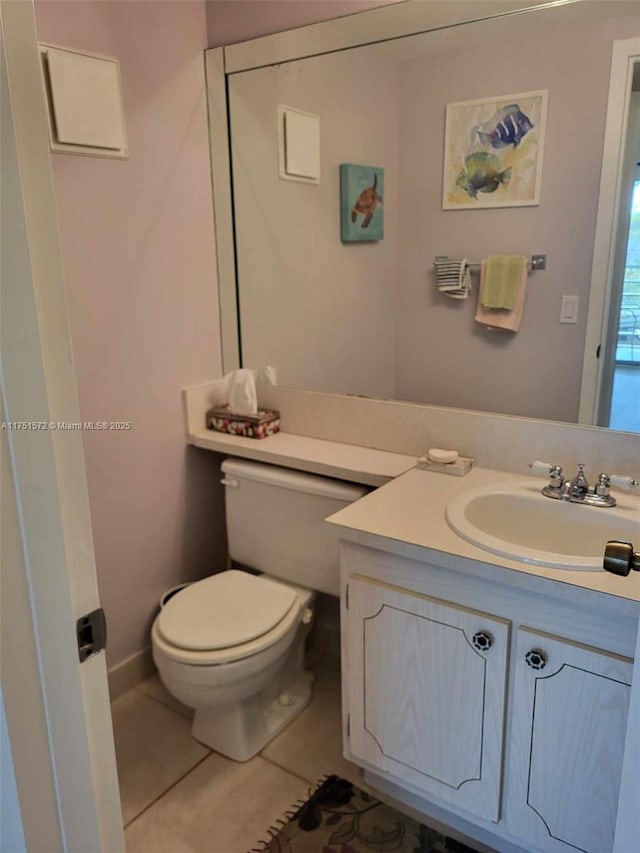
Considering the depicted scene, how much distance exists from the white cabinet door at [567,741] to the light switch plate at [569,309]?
82cm

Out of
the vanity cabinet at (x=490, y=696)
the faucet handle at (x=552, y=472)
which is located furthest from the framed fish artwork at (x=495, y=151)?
the vanity cabinet at (x=490, y=696)

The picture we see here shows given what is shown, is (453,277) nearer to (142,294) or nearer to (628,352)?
(628,352)

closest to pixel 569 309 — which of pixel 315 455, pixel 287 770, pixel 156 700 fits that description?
pixel 315 455

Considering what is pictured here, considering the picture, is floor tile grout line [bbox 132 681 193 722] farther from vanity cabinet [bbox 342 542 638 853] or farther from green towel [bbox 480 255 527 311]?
green towel [bbox 480 255 527 311]

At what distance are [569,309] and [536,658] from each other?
0.89 m

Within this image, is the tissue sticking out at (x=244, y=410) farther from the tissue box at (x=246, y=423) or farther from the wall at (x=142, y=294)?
the wall at (x=142, y=294)

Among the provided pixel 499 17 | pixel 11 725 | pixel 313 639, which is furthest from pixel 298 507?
pixel 499 17

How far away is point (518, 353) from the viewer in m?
1.75

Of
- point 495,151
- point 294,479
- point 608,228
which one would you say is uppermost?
point 495,151

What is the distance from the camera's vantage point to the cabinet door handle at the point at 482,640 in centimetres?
134

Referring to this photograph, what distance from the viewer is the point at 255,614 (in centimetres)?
180

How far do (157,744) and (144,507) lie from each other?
721 mm

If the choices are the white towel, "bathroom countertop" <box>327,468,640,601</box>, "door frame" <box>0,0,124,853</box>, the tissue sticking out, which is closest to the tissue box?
the tissue sticking out

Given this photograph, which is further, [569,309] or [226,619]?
[226,619]
